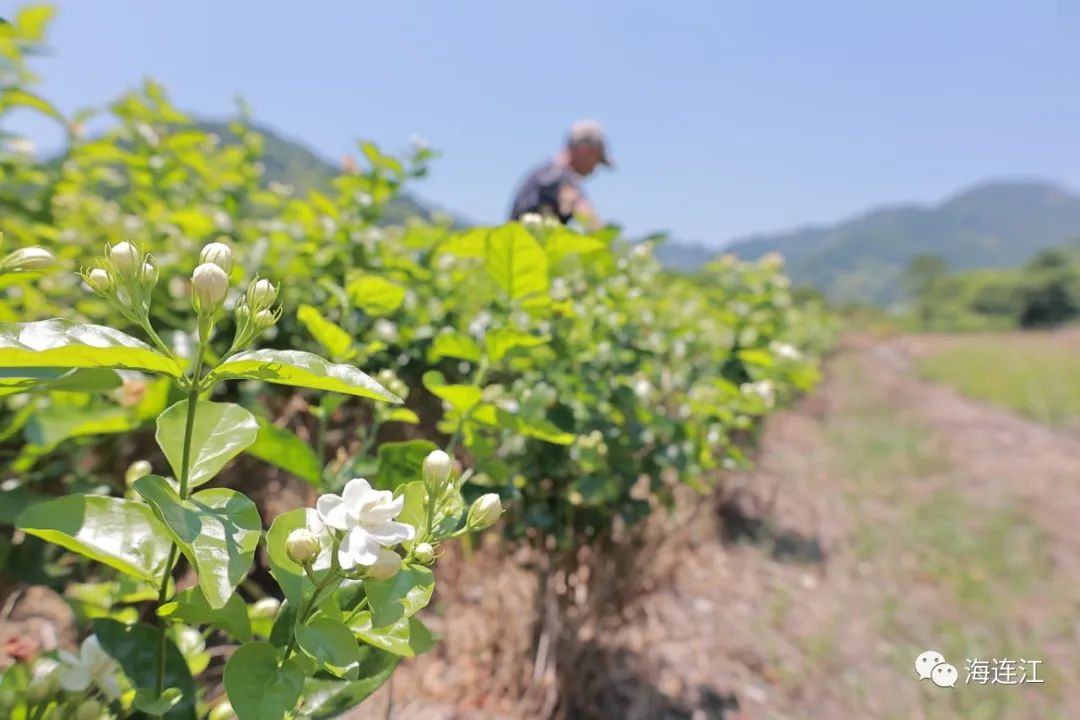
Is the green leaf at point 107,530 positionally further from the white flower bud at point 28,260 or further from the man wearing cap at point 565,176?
the man wearing cap at point 565,176

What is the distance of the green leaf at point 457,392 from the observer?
74 cm

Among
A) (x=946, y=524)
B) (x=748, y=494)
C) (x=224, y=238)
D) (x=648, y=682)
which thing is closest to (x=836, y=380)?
(x=946, y=524)

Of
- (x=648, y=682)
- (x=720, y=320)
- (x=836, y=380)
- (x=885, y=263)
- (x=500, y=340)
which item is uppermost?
(x=500, y=340)

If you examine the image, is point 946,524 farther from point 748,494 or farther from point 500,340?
point 500,340

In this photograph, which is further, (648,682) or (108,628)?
(648,682)

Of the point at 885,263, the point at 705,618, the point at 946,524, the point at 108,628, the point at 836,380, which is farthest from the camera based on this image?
the point at 885,263

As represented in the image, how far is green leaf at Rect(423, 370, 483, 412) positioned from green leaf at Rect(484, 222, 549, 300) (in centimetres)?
15

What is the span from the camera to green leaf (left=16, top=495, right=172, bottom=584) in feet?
1.60

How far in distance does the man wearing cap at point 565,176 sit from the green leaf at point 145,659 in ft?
5.15

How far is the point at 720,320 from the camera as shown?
83.4 inches

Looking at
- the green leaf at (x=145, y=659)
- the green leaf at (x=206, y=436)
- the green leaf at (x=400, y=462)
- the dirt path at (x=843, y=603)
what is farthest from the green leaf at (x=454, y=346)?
the dirt path at (x=843, y=603)

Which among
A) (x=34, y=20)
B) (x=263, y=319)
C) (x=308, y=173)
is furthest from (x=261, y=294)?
(x=308, y=173)

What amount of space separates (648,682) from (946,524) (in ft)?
9.53

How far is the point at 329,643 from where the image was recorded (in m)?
0.47
